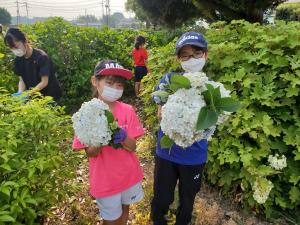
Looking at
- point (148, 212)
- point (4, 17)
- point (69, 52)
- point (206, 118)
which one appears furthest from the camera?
point (4, 17)

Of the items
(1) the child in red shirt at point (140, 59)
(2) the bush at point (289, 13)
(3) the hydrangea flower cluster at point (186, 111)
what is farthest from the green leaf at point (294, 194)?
(2) the bush at point (289, 13)

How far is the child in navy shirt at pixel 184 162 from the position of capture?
2.61 metres

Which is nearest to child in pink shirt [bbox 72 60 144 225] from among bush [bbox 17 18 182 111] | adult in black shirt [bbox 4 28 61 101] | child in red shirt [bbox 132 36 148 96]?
adult in black shirt [bbox 4 28 61 101]

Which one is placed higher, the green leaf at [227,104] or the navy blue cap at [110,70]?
the navy blue cap at [110,70]

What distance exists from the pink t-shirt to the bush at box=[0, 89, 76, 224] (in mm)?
295

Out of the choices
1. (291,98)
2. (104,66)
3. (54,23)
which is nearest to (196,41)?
(104,66)

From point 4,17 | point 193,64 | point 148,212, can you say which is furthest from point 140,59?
point 4,17

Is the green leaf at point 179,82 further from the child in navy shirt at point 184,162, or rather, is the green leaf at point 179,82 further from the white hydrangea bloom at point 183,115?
the child in navy shirt at point 184,162

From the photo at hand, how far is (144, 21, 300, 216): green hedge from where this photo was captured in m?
3.41

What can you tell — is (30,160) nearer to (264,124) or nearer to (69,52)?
(264,124)

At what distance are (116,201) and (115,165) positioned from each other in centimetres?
29

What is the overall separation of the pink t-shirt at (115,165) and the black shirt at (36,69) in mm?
2043

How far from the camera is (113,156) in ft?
8.25

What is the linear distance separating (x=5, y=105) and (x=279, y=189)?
270cm
